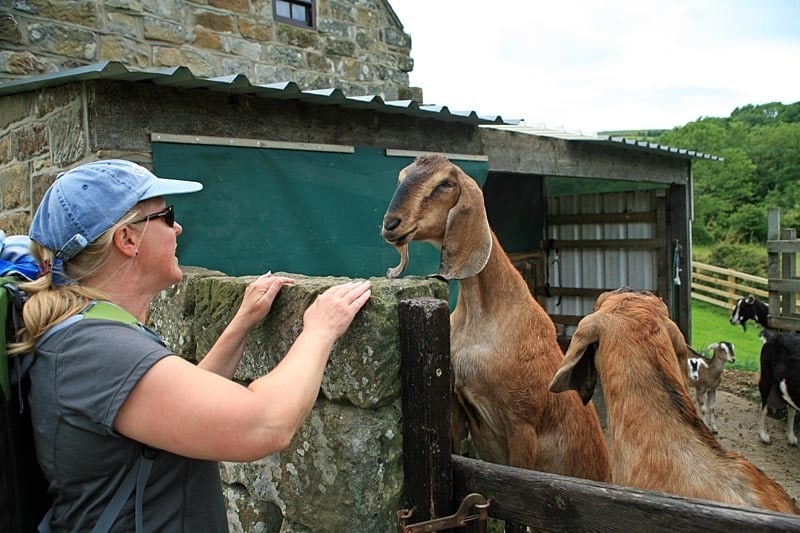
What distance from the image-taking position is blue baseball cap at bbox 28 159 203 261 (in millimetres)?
1616

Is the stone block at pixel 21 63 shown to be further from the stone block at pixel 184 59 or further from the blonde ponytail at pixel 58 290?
the blonde ponytail at pixel 58 290

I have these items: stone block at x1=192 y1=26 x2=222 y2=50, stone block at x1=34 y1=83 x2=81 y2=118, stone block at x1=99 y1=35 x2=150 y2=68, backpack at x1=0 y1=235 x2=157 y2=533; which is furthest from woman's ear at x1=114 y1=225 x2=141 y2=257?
stone block at x1=192 y1=26 x2=222 y2=50

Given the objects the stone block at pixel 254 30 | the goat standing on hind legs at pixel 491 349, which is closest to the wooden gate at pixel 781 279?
the stone block at pixel 254 30

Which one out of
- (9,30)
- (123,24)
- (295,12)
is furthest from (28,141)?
(295,12)

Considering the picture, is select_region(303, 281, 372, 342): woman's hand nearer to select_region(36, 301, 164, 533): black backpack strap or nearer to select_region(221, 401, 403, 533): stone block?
select_region(221, 401, 403, 533): stone block

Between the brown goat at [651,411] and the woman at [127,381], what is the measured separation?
3.82 feet

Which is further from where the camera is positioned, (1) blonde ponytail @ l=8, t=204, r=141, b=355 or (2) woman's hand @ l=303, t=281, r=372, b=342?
(2) woman's hand @ l=303, t=281, r=372, b=342

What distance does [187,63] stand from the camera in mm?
6809

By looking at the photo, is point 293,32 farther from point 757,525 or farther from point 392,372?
point 757,525

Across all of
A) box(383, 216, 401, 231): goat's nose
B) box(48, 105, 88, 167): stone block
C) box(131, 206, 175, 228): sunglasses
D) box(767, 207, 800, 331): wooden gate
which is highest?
box(48, 105, 88, 167): stone block

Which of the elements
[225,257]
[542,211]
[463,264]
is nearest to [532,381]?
[463,264]

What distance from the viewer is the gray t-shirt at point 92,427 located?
1.43 m

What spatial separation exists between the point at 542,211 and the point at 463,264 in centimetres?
860

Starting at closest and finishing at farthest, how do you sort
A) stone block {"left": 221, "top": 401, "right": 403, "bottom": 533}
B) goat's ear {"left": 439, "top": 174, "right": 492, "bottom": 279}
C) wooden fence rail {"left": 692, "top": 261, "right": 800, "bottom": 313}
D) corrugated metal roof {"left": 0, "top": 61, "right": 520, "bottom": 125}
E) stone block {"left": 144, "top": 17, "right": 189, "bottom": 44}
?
stone block {"left": 221, "top": 401, "right": 403, "bottom": 533} < goat's ear {"left": 439, "top": 174, "right": 492, "bottom": 279} < corrugated metal roof {"left": 0, "top": 61, "right": 520, "bottom": 125} < stone block {"left": 144, "top": 17, "right": 189, "bottom": 44} < wooden fence rail {"left": 692, "top": 261, "right": 800, "bottom": 313}
